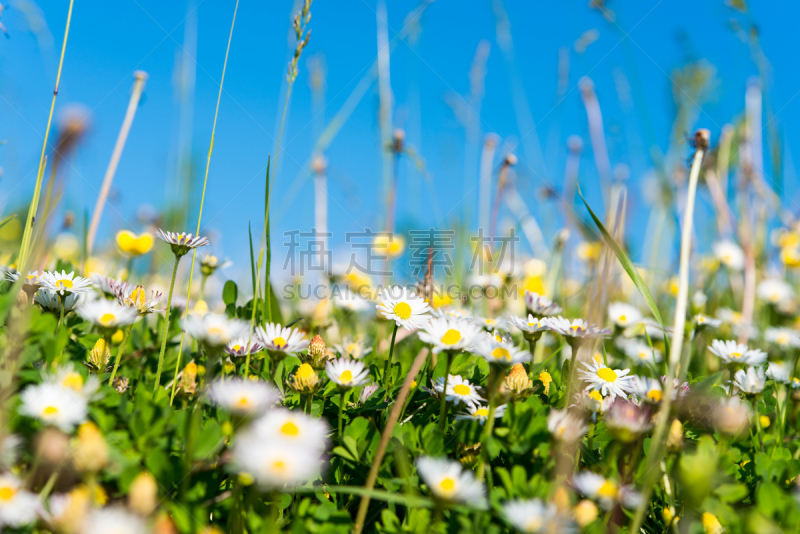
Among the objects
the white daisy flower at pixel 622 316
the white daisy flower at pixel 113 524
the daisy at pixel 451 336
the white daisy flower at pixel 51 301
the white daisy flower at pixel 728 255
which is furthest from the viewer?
the white daisy flower at pixel 728 255

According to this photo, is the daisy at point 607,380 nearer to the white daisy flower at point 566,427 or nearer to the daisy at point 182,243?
the white daisy flower at point 566,427

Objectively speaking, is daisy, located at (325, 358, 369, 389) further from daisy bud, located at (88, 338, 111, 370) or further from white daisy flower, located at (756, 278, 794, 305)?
white daisy flower, located at (756, 278, 794, 305)

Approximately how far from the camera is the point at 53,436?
631 mm

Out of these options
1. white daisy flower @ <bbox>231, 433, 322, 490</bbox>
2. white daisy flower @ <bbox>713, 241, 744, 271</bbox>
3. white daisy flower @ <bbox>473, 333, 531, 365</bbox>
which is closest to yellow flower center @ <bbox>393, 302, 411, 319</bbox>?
white daisy flower @ <bbox>473, 333, 531, 365</bbox>

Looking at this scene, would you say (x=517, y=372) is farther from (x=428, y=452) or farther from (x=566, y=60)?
(x=566, y=60)

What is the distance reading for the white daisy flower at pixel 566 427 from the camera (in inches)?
30.5

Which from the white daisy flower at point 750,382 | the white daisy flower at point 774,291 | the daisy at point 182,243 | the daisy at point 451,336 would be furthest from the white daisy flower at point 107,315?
the white daisy flower at point 774,291

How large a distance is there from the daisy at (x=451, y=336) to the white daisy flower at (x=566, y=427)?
20cm

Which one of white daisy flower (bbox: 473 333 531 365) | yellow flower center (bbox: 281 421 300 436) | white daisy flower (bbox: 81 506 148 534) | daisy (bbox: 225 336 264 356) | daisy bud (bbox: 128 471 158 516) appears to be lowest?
white daisy flower (bbox: 81 506 148 534)

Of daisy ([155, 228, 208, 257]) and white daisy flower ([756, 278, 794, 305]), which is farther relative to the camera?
white daisy flower ([756, 278, 794, 305])

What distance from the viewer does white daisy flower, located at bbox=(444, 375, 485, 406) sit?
38.9 inches

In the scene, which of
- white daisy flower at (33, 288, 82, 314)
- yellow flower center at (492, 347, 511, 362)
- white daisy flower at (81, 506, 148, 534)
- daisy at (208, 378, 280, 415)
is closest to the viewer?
white daisy flower at (81, 506, 148, 534)

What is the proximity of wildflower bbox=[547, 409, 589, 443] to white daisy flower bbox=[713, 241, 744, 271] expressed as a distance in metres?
2.65

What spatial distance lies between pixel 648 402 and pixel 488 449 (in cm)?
29
